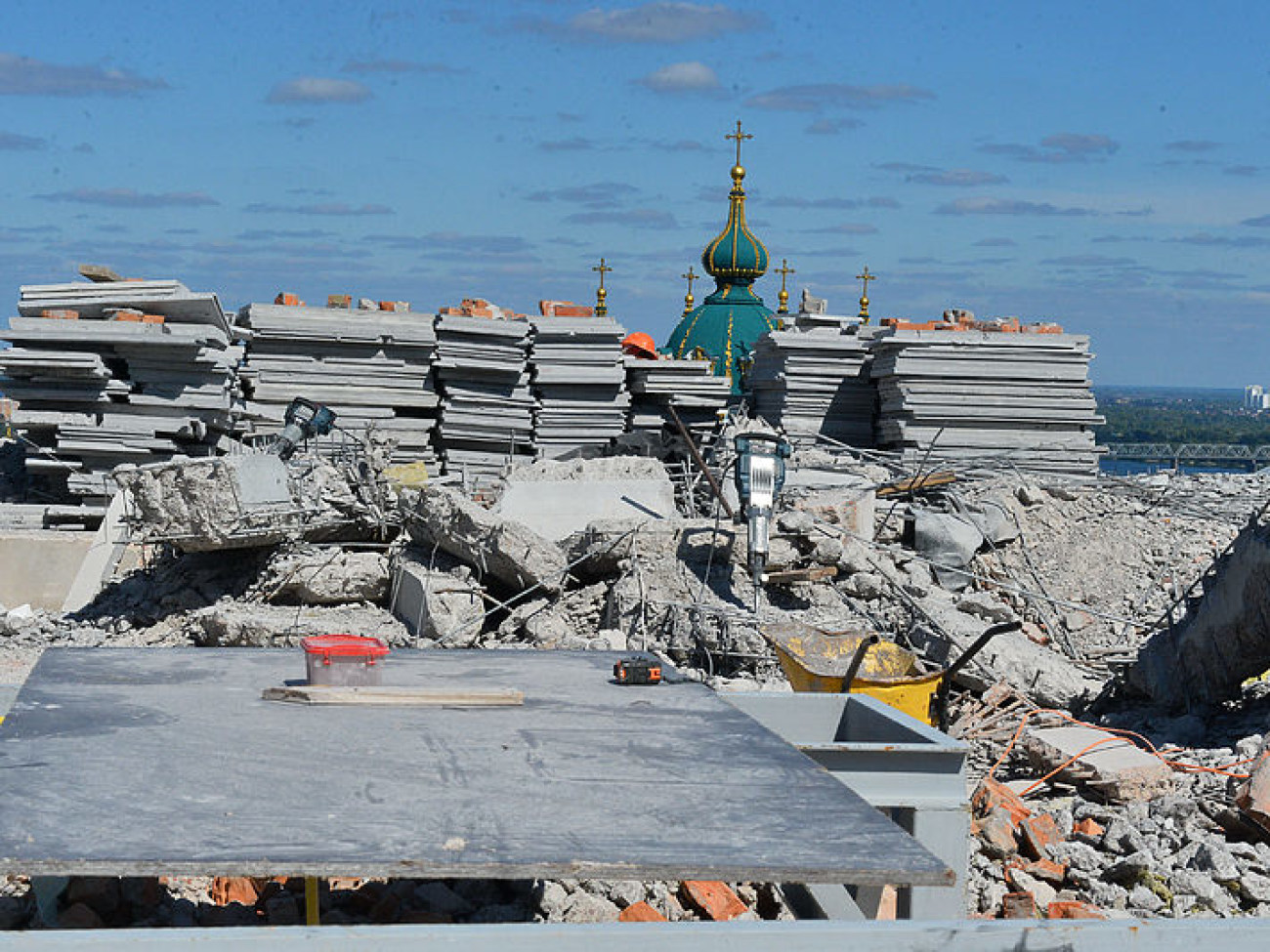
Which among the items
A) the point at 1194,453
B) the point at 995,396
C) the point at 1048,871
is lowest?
the point at 1048,871

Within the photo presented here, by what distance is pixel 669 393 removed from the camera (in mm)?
18859

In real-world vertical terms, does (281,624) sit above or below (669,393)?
below

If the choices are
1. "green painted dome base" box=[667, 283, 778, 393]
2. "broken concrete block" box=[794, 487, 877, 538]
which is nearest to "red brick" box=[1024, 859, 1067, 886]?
"broken concrete block" box=[794, 487, 877, 538]

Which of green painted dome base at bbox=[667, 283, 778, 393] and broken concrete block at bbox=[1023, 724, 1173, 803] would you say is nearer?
broken concrete block at bbox=[1023, 724, 1173, 803]

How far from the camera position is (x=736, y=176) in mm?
30031

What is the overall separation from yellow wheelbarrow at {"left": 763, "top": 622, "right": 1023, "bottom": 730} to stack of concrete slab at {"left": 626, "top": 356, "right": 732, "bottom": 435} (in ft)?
34.0

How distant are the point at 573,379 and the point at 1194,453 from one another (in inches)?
378

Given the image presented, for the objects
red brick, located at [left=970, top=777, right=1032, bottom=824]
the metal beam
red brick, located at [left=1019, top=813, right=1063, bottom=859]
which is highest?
the metal beam

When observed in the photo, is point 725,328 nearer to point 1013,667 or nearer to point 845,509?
point 845,509

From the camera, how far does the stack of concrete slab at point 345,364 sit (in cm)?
1689

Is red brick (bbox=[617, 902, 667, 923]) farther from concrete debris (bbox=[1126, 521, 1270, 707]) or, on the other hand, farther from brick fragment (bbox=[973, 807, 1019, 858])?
concrete debris (bbox=[1126, 521, 1270, 707])

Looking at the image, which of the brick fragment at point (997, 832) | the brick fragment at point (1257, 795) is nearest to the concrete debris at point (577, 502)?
the brick fragment at point (997, 832)

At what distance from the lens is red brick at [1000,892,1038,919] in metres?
5.50

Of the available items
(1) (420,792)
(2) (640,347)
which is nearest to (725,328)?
(2) (640,347)
